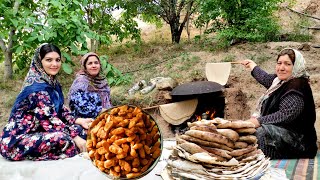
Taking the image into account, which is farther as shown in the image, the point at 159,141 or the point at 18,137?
the point at 18,137

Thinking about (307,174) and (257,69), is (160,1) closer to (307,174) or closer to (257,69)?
(257,69)

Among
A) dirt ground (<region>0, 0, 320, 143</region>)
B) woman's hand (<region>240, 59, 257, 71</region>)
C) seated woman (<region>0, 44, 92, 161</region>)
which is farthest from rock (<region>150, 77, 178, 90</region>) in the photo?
→ seated woman (<region>0, 44, 92, 161</region>)

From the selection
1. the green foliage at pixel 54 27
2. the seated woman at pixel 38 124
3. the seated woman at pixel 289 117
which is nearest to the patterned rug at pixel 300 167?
the seated woman at pixel 289 117

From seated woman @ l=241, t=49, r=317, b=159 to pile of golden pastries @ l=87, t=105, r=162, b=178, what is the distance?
1516 mm

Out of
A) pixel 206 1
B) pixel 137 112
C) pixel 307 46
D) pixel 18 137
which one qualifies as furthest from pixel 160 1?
pixel 137 112

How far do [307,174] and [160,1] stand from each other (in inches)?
249

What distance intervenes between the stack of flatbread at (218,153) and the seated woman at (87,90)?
2.61 m

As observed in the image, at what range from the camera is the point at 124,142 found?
4.96ft

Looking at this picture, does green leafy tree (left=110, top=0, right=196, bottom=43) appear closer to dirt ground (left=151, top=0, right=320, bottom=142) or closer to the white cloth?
dirt ground (left=151, top=0, right=320, bottom=142)

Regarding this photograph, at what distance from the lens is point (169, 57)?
7258mm

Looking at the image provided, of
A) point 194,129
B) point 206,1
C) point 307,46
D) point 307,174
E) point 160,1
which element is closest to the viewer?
point 194,129

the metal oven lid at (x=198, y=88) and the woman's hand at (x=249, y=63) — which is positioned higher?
the woman's hand at (x=249, y=63)

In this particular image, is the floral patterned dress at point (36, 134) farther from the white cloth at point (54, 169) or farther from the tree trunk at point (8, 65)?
the tree trunk at point (8, 65)

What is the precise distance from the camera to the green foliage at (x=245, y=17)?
6.62 metres
